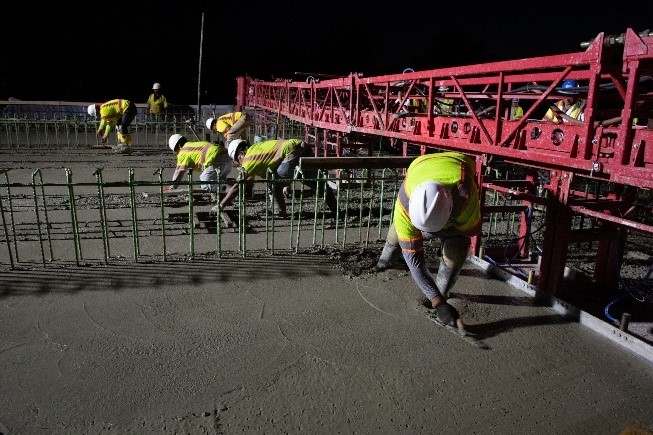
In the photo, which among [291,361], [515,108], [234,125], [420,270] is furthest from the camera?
[234,125]

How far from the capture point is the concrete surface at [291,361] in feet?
10.1

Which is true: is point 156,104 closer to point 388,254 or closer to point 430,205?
point 388,254

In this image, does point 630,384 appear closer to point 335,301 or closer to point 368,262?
point 335,301

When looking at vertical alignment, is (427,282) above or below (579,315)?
above

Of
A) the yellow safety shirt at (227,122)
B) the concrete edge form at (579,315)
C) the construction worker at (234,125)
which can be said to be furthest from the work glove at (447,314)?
the yellow safety shirt at (227,122)

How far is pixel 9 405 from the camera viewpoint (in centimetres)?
308

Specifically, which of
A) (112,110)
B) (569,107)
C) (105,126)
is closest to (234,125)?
(112,110)

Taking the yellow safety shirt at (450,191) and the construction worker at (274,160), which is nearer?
the yellow safety shirt at (450,191)

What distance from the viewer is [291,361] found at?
3717 millimetres

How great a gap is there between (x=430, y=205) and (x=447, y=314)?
1.19 metres

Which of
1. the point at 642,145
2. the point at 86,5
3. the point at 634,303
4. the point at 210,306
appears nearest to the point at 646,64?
the point at 642,145

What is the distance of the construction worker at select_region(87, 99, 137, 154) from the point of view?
14.4 meters

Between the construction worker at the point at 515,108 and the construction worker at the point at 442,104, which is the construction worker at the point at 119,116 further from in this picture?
the construction worker at the point at 515,108

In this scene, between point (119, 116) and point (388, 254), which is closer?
point (388, 254)
